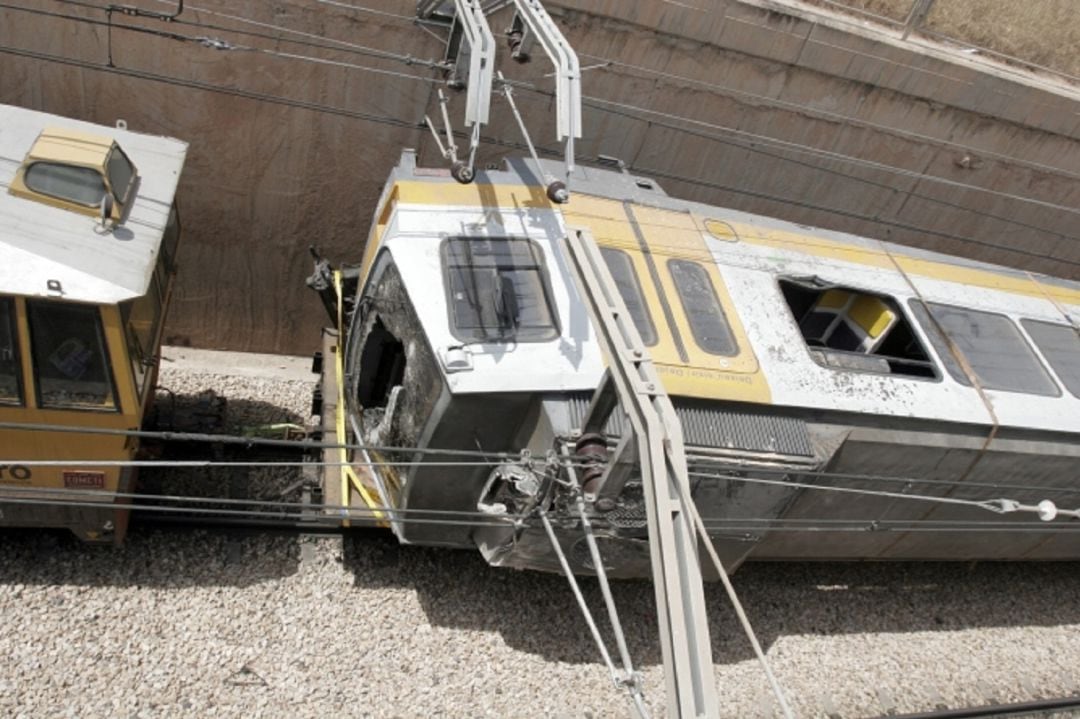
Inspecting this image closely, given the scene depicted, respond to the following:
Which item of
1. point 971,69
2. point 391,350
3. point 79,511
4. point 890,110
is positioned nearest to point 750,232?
point 391,350

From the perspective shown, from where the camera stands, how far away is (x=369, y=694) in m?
7.04

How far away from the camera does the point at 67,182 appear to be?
21.7 ft

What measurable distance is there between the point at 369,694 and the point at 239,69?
21.0ft

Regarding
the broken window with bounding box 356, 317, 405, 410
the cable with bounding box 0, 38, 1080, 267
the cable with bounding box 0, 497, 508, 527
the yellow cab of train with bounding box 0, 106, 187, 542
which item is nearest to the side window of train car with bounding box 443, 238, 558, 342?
the broken window with bounding box 356, 317, 405, 410

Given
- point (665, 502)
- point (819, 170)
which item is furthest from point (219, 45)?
point (819, 170)

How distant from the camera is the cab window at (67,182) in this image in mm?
6543

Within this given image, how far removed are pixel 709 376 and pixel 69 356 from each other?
4.62 m

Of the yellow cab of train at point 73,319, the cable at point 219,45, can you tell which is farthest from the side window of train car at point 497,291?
the cable at point 219,45

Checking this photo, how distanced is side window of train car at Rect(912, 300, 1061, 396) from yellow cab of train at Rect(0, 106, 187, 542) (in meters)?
6.70

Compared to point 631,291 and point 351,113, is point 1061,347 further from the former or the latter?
point 351,113

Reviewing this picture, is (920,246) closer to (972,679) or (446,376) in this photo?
(972,679)

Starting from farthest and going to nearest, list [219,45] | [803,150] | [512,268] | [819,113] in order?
[803,150] < [819,113] < [219,45] < [512,268]

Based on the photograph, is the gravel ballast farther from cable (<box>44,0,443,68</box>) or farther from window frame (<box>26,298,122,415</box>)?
cable (<box>44,0,443,68</box>)

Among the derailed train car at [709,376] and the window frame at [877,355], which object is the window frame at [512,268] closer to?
the derailed train car at [709,376]
